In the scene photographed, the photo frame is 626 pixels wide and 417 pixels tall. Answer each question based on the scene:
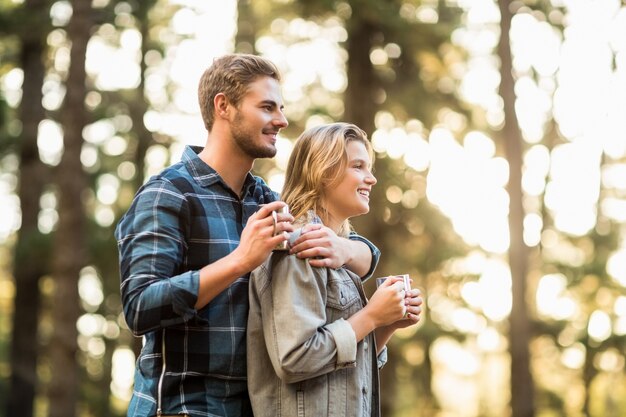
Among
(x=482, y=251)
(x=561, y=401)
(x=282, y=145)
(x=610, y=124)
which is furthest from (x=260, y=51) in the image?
(x=561, y=401)

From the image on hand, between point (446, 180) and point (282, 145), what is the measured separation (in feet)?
12.6

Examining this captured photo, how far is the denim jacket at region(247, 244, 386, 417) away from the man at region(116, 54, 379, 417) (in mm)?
74

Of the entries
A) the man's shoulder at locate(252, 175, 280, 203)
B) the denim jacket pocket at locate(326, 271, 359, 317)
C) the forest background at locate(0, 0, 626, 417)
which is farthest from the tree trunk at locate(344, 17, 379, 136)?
the denim jacket pocket at locate(326, 271, 359, 317)

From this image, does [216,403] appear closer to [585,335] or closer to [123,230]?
[123,230]

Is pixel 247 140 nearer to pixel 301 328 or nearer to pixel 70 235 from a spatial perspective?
pixel 301 328

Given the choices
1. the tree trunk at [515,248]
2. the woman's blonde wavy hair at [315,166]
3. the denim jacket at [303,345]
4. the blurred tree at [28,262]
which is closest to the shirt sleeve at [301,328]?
the denim jacket at [303,345]

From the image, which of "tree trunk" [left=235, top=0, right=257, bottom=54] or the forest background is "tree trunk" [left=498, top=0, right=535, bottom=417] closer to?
the forest background

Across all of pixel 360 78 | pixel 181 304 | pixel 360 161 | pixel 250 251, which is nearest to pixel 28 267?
pixel 360 78

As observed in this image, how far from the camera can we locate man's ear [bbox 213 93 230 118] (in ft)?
11.7

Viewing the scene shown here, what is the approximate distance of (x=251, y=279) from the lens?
11.0ft

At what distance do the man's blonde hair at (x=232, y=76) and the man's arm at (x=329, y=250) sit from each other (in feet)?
2.16

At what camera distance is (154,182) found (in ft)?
11.0

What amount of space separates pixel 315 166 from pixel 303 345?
0.75m

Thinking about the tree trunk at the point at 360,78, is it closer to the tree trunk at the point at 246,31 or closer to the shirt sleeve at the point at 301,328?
the tree trunk at the point at 246,31
